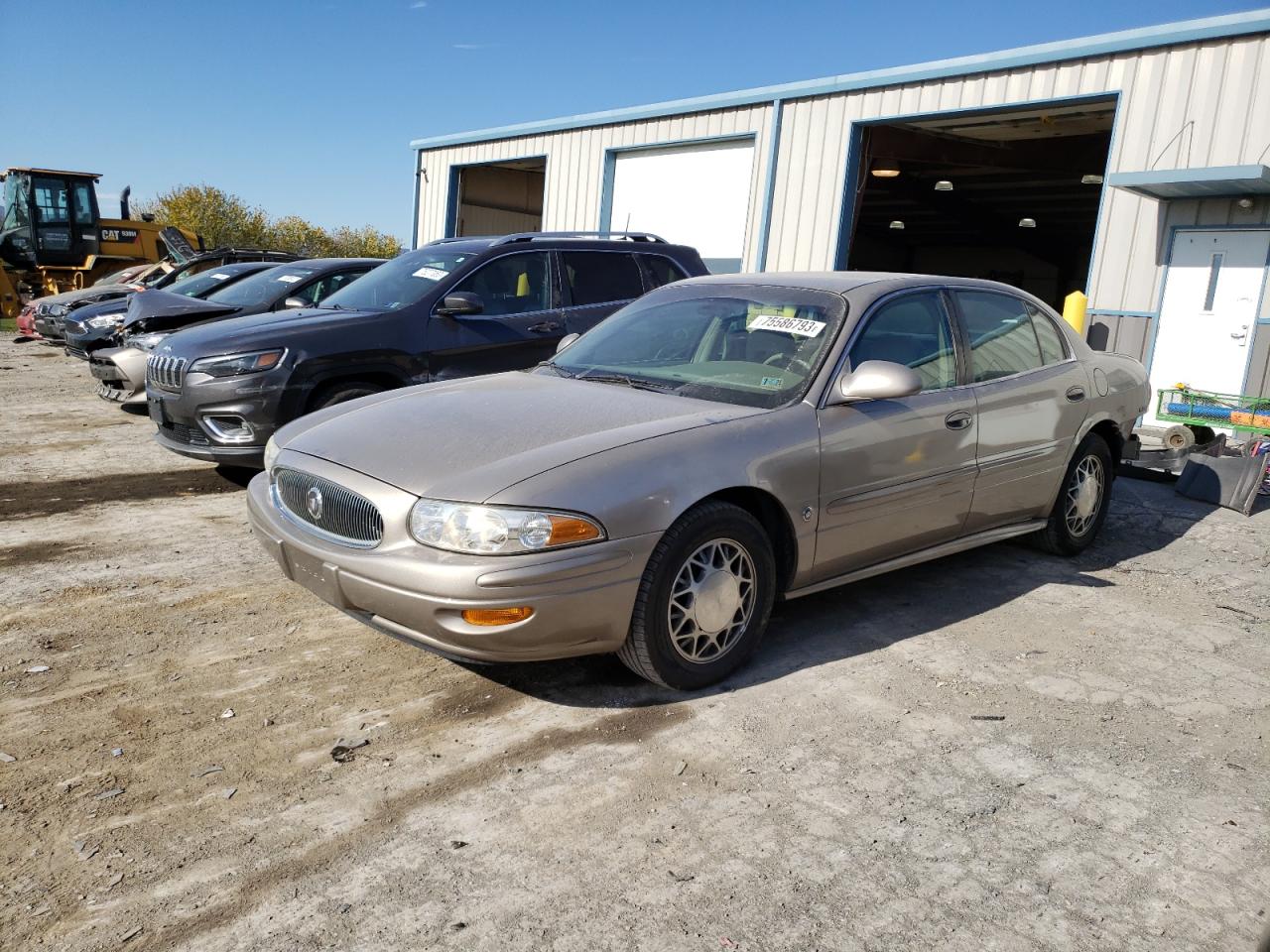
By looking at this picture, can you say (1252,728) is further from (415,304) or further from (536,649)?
(415,304)

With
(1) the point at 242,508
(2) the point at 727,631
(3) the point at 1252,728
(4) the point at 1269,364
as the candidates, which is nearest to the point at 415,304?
(1) the point at 242,508

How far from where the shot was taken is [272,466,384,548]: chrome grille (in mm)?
3453

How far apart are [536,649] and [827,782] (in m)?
1.06

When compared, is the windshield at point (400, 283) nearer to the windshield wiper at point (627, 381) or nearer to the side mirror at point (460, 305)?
the side mirror at point (460, 305)

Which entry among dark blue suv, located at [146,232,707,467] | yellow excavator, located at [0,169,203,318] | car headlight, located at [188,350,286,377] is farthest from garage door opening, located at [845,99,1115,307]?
yellow excavator, located at [0,169,203,318]

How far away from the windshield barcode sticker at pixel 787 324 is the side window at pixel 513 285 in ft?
10.3

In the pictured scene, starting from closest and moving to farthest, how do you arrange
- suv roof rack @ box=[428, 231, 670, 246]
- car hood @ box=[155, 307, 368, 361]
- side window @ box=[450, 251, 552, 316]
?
car hood @ box=[155, 307, 368, 361], side window @ box=[450, 251, 552, 316], suv roof rack @ box=[428, 231, 670, 246]

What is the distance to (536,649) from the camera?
131 inches

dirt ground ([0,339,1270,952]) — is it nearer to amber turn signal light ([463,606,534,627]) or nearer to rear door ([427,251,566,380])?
amber turn signal light ([463,606,534,627])

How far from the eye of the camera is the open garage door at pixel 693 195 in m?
15.2

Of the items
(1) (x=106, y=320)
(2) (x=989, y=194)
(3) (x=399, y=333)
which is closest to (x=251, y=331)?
(3) (x=399, y=333)

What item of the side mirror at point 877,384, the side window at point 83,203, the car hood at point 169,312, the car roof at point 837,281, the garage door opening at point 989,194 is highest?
the garage door opening at point 989,194

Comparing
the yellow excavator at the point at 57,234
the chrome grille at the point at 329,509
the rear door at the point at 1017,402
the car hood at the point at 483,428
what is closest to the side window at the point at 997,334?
the rear door at the point at 1017,402

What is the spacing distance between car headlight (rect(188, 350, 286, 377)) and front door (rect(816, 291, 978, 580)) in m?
3.91
